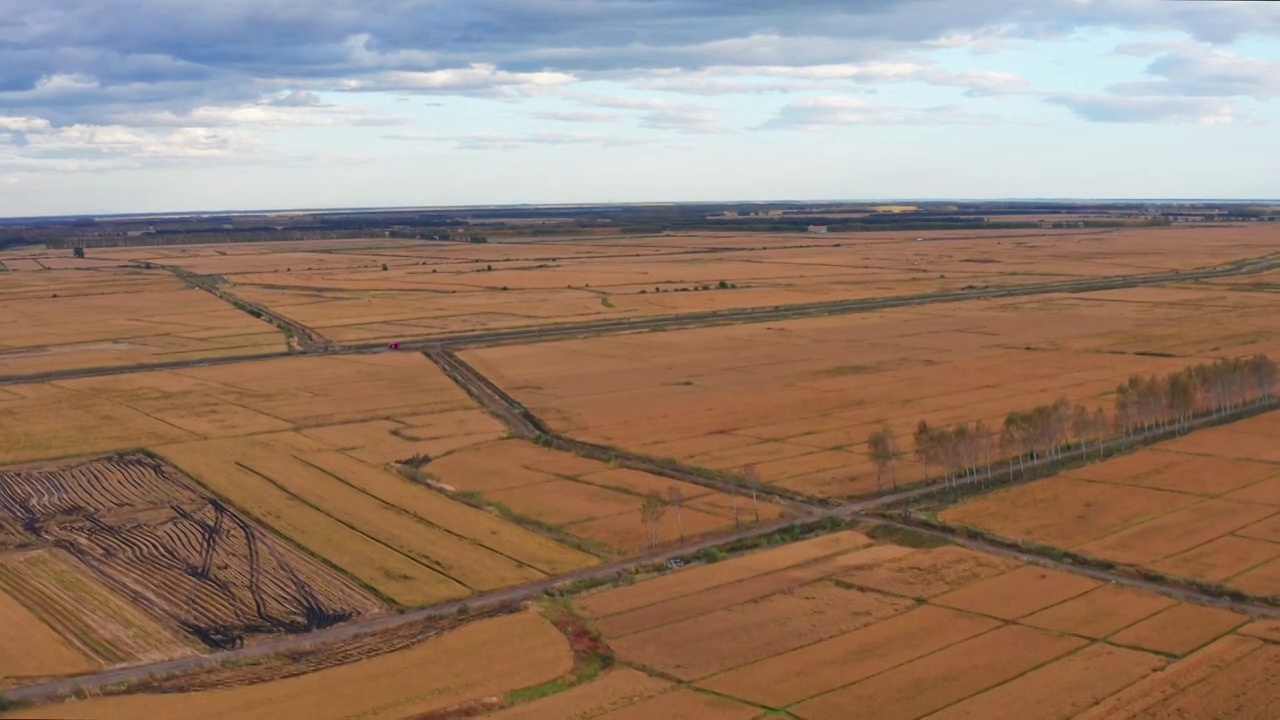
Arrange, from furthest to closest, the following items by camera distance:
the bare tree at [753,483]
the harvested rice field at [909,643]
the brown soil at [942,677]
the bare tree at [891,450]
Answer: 1. the bare tree at [891,450]
2. the bare tree at [753,483]
3. the harvested rice field at [909,643]
4. the brown soil at [942,677]

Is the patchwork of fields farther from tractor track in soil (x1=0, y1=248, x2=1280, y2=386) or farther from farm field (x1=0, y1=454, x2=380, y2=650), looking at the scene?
tractor track in soil (x1=0, y1=248, x2=1280, y2=386)

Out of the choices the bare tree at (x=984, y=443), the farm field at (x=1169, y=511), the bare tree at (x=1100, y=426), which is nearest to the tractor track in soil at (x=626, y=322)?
the bare tree at (x=1100, y=426)

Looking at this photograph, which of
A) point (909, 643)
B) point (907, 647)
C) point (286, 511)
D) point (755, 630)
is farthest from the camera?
point (286, 511)

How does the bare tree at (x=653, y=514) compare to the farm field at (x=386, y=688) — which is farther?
the bare tree at (x=653, y=514)

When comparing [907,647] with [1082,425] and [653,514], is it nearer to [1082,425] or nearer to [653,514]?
[653,514]

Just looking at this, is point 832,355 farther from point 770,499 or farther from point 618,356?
point 770,499

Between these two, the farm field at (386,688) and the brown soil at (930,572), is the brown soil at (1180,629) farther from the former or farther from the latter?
the farm field at (386,688)

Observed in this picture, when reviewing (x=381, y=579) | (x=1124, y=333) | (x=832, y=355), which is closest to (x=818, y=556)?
(x=381, y=579)

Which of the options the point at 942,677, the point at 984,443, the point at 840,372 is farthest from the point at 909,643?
the point at 840,372
